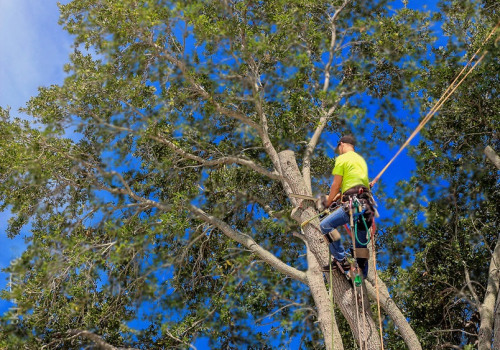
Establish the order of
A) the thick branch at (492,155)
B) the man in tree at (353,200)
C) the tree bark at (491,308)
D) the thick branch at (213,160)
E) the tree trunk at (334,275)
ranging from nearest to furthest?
the man in tree at (353,200)
the tree trunk at (334,275)
the tree bark at (491,308)
the thick branch at (213,160)
the thick branch at (492,155)

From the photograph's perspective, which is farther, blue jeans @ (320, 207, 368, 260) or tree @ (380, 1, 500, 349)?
tree @ (380, 1, 500, 349)

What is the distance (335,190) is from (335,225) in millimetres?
429

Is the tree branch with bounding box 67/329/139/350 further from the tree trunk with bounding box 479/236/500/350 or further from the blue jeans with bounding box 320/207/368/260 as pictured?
the tree trunk with bounding box 479/236/500/350

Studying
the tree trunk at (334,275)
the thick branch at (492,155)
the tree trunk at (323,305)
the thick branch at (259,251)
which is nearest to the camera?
the tree trunk at (334,275)

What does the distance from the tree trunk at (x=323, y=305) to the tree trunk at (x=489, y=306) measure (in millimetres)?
3396

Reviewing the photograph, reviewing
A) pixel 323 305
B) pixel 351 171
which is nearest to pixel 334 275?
pixel 323 305

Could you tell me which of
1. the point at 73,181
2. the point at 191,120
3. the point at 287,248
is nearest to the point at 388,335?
the point at 287,248

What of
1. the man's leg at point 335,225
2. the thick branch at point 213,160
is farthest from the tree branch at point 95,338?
the man's leg at point 335,225

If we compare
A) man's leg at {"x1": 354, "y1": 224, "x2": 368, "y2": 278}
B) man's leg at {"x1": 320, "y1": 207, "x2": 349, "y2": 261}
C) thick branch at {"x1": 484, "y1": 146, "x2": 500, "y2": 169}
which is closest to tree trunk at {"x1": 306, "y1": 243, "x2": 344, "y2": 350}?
man's leg at {"x1": 320, "y1": 207, "x2": 349, "y2": 261}

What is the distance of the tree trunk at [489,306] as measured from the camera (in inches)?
369

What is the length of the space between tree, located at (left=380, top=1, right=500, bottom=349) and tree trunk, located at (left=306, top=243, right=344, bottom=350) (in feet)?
11.1

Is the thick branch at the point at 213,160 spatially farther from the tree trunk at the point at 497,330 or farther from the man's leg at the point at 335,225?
the tree trunk at the point at 497,330

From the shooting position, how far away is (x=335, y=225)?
A: 646 centimetres

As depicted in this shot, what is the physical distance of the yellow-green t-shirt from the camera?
245 inches
